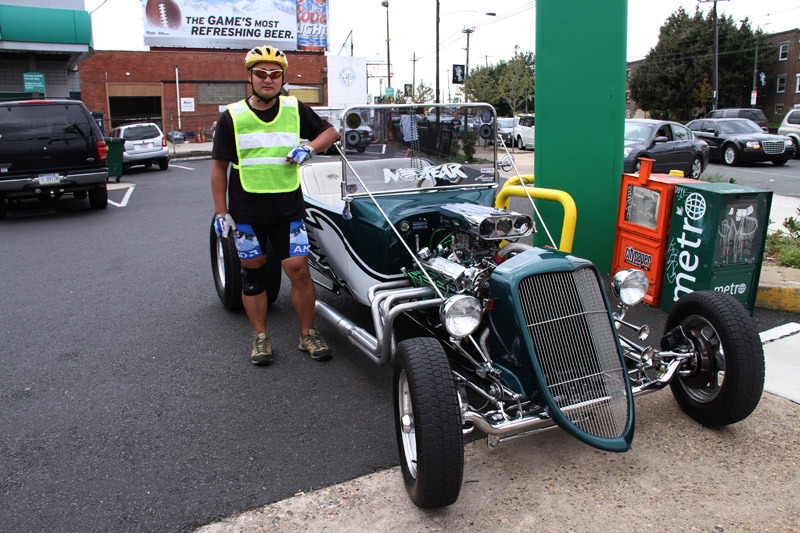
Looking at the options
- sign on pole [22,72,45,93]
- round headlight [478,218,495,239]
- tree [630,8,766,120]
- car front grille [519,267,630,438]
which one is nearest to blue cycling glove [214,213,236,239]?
round headlight [478,218,495,239]

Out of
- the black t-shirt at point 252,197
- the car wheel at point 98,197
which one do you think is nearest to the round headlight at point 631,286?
the black t-shirt at point 252,197

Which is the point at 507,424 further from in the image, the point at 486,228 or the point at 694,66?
the point at 694,66

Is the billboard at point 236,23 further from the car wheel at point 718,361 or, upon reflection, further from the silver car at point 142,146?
the car wheel at point 718,361

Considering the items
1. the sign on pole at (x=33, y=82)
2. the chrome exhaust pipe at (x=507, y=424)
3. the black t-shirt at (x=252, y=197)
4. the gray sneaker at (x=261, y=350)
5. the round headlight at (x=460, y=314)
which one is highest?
the sign on pole at (x=33, y=82)

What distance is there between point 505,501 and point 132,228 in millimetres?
8688

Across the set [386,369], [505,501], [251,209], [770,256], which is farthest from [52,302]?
[770,256]

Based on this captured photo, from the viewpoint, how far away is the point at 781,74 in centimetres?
4856

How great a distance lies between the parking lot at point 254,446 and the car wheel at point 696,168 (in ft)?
35.6

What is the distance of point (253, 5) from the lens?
127 ft

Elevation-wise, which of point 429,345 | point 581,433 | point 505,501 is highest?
point 429,345

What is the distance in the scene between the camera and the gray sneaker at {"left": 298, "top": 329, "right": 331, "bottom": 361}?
14.7 feet

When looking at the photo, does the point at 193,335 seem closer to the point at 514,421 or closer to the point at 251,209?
the point at 251,209

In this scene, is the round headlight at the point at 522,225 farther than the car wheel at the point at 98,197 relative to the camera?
No

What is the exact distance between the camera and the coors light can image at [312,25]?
4012 cm
